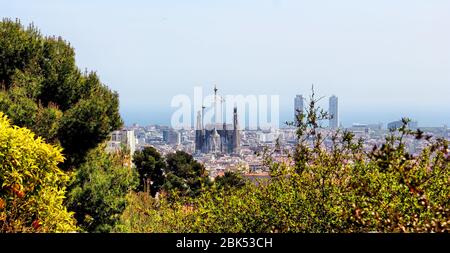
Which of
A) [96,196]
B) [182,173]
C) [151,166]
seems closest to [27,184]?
[96,196]

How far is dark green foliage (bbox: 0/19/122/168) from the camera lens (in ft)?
43.5

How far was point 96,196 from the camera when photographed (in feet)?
50.0

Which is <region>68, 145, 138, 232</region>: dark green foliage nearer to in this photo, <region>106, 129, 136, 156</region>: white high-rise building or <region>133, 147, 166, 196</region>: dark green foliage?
<region>106, 129, 136, 156</region>: white high-rise building

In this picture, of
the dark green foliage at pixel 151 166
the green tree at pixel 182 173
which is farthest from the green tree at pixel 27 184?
the dark green foliage at pixel 151 166

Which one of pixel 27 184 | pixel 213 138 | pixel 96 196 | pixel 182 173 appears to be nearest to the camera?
pixel 27 184

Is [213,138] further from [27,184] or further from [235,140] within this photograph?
[27,184]

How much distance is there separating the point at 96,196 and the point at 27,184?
7.66m

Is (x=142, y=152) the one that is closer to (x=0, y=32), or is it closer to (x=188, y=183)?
(x=188, y=183)

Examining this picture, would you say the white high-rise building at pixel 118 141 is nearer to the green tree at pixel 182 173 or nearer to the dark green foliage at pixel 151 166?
the dark green foliage at pixel 151 166

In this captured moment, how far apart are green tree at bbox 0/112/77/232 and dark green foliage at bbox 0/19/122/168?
5128 mm

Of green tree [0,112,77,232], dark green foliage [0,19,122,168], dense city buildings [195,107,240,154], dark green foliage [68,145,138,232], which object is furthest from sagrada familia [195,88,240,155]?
green tree [0,112,77,232]

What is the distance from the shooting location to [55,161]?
25.8ft
